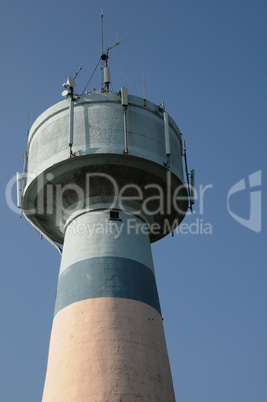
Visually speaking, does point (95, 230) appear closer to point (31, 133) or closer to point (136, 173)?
point (136, 173)

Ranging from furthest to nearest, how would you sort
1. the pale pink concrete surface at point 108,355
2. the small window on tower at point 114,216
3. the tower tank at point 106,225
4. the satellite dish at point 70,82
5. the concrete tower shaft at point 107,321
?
the satellite dish at point 70,82 → the small window on tower at point 114,216 → the tower tank at point 106,225 → the concrete tower shaft at point 107,321 → the pale pink concrete surface at point 108,355

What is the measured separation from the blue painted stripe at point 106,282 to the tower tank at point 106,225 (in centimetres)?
3

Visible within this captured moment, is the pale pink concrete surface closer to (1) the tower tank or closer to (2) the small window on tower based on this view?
(1) the tower tank

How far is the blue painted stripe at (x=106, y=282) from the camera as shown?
14.7 meters

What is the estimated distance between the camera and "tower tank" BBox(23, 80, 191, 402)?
44.4 feet

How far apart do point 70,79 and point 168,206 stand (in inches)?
205

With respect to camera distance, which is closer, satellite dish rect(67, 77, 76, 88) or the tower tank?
the tower tank

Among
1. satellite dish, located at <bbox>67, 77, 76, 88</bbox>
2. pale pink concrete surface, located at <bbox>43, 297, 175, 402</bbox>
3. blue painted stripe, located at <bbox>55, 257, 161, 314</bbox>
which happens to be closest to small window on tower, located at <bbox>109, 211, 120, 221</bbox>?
blue painted stripe, located at <bbox>55, 257, 161, 314</bbox>

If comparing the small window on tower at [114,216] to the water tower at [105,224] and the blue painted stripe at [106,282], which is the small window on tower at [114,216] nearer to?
the water tower at [105,224]

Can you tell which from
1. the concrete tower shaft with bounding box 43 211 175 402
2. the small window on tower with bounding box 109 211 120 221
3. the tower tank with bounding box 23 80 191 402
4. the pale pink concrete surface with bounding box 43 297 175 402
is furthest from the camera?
the small window on tower with bounding box 109 211 120 221

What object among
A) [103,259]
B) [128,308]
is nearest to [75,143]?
[103,259]

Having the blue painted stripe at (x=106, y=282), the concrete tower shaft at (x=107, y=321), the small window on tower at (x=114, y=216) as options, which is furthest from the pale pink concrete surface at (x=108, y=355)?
the small window on tower at (x=114, y=216)

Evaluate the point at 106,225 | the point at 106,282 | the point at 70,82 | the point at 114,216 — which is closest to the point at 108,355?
the point at 106,282

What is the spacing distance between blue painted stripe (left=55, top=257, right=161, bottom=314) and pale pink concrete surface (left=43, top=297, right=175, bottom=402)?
23cm
